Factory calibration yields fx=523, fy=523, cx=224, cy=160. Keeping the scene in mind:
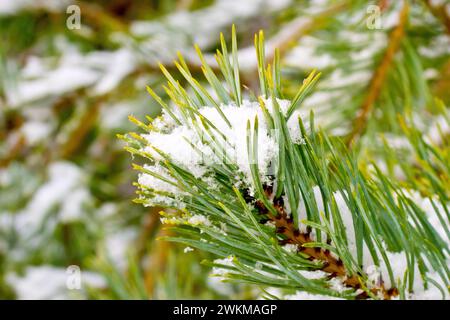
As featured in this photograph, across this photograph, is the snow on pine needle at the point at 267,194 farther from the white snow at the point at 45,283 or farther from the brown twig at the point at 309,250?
the white snow at the point at 45,283

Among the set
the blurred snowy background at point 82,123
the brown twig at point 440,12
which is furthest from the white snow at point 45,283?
the brown twig at point 440,12

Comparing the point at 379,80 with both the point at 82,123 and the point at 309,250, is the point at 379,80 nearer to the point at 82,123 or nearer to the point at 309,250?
the point at 309,250

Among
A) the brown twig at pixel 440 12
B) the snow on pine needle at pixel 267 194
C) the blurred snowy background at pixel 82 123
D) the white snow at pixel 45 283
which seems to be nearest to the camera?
the snow on pine needle at pixel 267 194

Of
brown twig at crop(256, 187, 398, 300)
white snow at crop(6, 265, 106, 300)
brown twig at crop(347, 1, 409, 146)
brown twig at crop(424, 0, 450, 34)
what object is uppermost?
brown twig at crop(424, 0, 450, 34)

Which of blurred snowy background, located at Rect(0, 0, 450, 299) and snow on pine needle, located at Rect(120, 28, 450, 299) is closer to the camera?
snow on pine needle, located at Rect(120, 28, 450, 299)

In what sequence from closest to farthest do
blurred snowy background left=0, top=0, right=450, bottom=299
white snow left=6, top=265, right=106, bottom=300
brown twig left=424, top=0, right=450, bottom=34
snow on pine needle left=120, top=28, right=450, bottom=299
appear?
snow on pine needle left=120, top=28, right=450, bottom=299
brown twig left=424, top=0, right=450, bottom=34
blurred snowy background left=0, top=0, right=450, bottom=299
white snow left=6, top=265, right=106, bottom=300

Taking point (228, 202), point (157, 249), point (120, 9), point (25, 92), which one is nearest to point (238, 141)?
point (228, 202)

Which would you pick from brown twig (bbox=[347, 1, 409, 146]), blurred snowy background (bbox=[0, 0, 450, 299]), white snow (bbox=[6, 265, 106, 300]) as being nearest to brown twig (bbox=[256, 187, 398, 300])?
brown twig (bbox=[347, 1, 409, 146])

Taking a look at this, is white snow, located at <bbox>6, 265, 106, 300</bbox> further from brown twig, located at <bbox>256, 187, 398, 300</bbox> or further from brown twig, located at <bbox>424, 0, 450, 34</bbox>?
brown twig, located at <bbox>256, 187, 398, 300</bbox>

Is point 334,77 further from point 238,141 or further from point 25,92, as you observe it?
point 25,92
